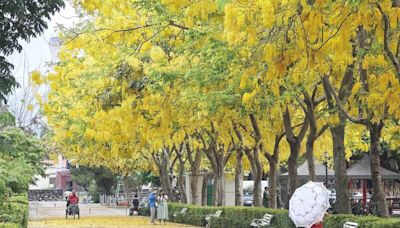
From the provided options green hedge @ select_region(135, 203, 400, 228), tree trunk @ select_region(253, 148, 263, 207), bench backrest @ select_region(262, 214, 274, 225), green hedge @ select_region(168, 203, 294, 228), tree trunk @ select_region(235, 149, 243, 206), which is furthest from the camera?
tree trunk @ select_region(235, 149, 243, 206)

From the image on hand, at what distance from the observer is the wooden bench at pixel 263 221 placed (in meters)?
21.2

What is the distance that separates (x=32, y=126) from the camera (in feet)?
116

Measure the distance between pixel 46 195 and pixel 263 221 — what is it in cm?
6783

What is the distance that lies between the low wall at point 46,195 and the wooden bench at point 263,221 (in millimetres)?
65158

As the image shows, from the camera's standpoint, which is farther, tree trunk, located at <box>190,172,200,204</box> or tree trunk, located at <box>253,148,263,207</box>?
tree trunk, located at <box>190,172,200,204</box>

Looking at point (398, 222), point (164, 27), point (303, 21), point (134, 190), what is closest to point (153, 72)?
point (164, 27)

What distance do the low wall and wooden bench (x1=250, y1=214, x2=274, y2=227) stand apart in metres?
65.2

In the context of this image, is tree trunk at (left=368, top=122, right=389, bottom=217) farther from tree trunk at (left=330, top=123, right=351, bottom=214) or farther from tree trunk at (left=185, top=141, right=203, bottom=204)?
tree trunk at (left=185, top=141, right=203, bottom=204)

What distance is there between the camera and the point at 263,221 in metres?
21.5

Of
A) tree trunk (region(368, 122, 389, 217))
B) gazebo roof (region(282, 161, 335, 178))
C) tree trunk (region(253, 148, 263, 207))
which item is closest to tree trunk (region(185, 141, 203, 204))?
gazebo roof (region(282, 161, 335, 178))

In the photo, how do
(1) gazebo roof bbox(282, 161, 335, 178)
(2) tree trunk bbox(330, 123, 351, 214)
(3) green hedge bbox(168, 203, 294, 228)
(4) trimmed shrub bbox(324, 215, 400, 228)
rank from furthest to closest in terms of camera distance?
(1) gazebo roof bbox(282, 161, 335, 178)
(3) green hedge bbox(168, 203, 294, 228)
(2) tree trunk bbox(330, 123, 351, 214)
(4) trimmed shrub bbox(324, 215, 400, 228)

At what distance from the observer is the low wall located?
84.7m

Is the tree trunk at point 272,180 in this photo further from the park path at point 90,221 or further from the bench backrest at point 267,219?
the park path at point 90,221

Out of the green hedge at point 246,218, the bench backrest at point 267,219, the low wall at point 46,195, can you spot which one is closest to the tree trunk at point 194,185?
the green hedge at point 246,218
